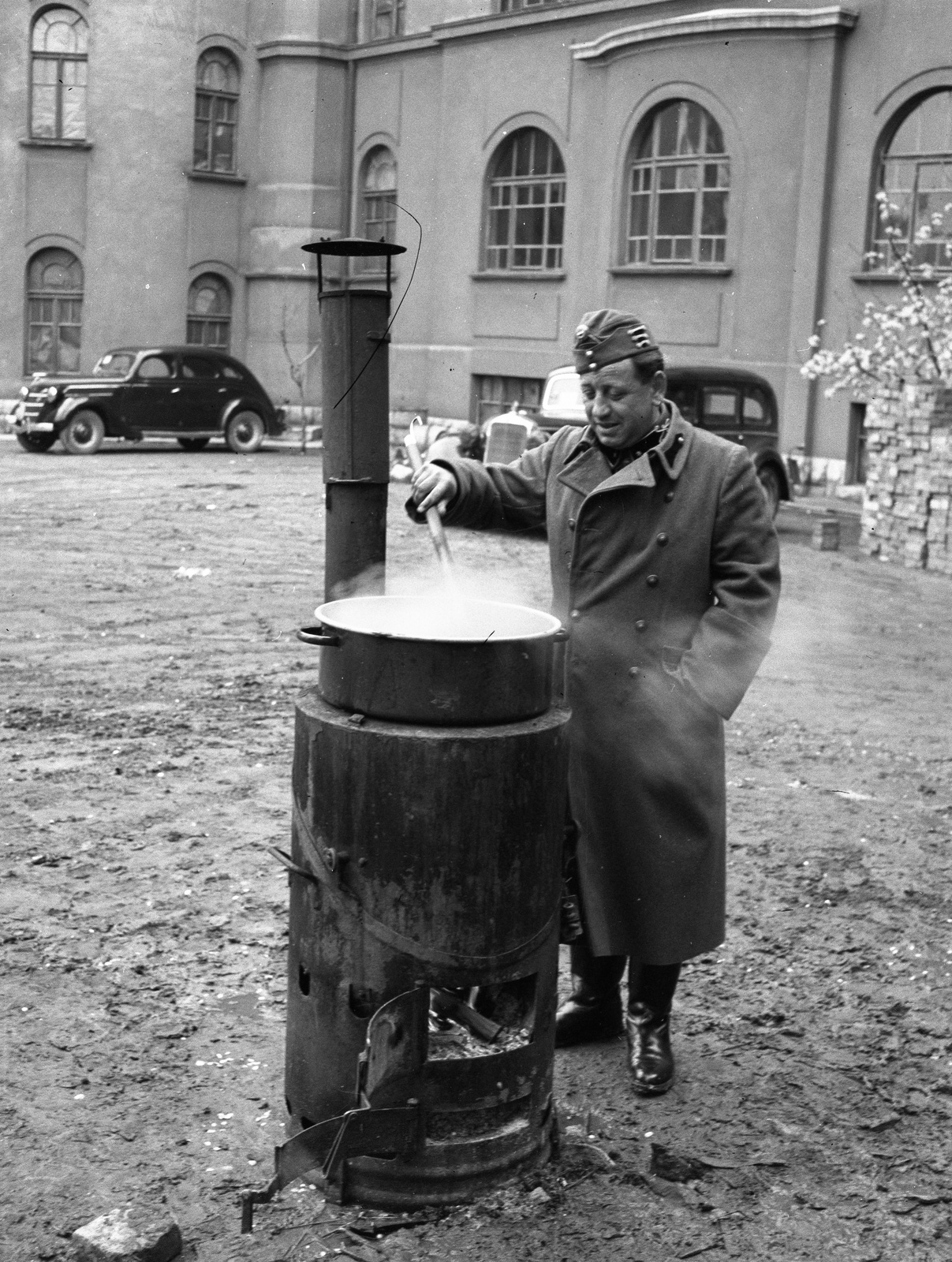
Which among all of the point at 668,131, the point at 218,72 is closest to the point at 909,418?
the point at 668,131

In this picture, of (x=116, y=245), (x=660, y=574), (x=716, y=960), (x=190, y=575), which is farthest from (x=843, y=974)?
(x=116, y=245)

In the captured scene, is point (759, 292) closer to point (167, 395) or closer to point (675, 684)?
point (167, 395)

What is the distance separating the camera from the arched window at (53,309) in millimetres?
28109

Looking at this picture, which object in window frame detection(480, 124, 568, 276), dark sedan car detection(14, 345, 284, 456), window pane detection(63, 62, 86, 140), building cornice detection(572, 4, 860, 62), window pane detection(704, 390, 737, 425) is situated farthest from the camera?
window pane detection(63, 62, 86, 140)

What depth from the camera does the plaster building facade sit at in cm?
2083

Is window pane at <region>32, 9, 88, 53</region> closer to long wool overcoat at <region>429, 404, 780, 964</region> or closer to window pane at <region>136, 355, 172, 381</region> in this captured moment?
window pane at <region>136, 355, 172, 381</region>

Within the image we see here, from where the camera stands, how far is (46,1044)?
158 inches

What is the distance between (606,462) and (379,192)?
26195mm

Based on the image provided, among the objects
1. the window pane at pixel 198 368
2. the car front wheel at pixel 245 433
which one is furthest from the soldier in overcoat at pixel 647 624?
the car front wheel at pixel 245 433

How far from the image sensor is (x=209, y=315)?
29359 millimetres

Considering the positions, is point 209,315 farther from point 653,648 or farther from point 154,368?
point 653,648

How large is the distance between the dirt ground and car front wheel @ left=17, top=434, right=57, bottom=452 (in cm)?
1305

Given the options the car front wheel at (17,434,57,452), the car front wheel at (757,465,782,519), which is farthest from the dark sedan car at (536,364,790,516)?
the car front wheel at (17,434,57,452)

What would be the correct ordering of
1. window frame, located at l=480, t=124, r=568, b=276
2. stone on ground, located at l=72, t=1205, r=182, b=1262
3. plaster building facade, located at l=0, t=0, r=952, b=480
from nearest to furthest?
stone on ground, located at l=72, t=1205, r=182, b=1262 → plaster building facade, located at l=0, t=0, r=952, b=480 → window frame, located at l=480, t=124, r=568, b=276
